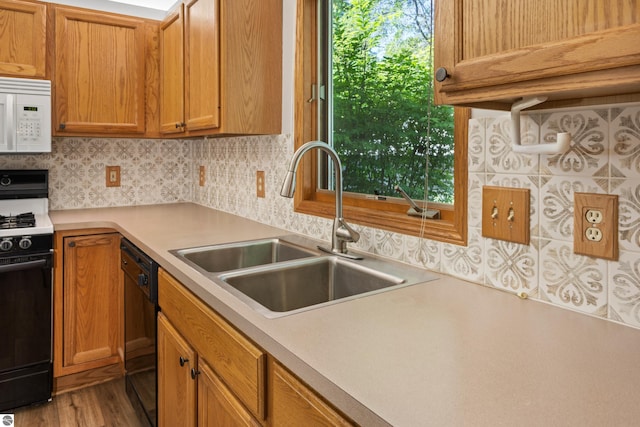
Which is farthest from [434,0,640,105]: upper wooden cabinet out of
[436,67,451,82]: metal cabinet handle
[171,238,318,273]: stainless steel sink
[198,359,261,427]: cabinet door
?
[171,238,318,273]: stainless steel sink

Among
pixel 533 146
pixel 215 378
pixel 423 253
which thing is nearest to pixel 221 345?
pixel 215 378

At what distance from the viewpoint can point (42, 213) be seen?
8.36ft

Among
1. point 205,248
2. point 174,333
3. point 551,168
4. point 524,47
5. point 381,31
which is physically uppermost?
point 381,31

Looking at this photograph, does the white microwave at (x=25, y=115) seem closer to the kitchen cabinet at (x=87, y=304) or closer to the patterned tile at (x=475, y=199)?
the kitchen cabinet at (x=87, y=304)

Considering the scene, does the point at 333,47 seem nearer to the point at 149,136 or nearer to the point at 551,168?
the point at 551,168

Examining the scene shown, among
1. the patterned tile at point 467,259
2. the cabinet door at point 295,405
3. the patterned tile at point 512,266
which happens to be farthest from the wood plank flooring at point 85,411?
the patterned tile at point 512,266

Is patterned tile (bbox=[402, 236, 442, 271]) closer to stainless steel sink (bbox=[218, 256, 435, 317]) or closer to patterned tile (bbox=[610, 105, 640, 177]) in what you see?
stainless steel sink (bbox=[218, 256, 435, 317])

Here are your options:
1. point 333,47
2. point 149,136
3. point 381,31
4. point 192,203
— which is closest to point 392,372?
point 381,31

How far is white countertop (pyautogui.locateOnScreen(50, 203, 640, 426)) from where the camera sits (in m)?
0.60

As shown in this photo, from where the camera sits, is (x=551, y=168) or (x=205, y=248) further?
(x=205, y=248)

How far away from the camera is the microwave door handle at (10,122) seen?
2.19m

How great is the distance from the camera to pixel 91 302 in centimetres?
239

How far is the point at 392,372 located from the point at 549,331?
0.39m

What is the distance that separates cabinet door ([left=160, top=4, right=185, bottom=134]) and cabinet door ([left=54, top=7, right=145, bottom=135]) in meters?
0.14
